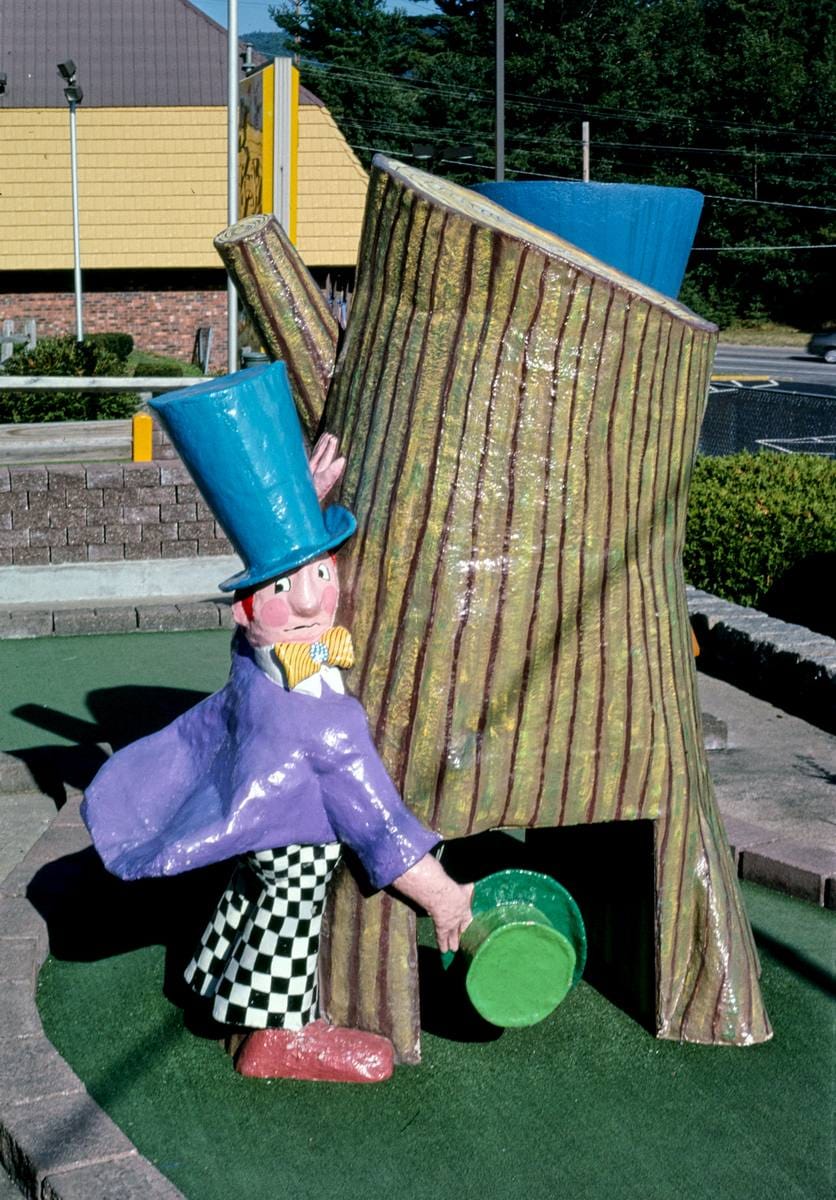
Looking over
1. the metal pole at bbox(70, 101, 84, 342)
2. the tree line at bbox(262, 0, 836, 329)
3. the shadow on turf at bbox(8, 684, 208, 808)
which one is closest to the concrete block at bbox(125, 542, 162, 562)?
the shadow on turf at bbox(8, 684, 208, 808)

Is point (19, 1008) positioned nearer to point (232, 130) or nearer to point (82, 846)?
point (82, 846)

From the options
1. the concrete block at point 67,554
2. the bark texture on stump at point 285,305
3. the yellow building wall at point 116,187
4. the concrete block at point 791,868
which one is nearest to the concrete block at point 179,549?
the concrete block at point 67,554

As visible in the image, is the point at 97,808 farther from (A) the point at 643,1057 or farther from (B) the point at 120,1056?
(A) the point at 643,1057

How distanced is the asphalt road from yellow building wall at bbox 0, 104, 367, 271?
11.1 m

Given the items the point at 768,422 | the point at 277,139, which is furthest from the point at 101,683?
the point at 768,422

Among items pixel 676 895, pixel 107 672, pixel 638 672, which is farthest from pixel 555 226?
pixel 107 672

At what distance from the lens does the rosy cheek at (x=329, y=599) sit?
3.67 meters

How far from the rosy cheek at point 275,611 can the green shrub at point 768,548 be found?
6.17 meters

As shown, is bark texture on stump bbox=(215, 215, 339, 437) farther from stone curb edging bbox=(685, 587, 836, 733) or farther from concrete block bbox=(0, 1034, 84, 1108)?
stone curb edging bbox=(685, 587, 836, 733)

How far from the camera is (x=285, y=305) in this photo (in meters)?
3.92

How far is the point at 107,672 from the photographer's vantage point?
8555mm

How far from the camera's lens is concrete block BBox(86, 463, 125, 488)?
32.3 feet

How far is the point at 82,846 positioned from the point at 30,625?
13.4 feet

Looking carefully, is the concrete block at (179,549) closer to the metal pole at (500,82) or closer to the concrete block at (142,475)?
the concrete block at (142,475)
